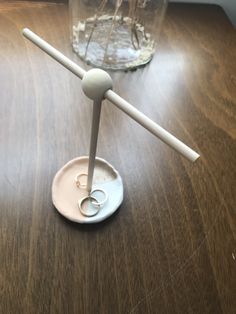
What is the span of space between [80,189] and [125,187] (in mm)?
58

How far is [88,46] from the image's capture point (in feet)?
2.10

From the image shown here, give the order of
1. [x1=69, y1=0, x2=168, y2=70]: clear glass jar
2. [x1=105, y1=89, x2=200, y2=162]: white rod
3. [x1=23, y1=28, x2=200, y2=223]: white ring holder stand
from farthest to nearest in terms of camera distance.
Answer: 1. [x1=69, y1=0, x2=168, y2=70]: clear glass jar
2. [x1=23, y1=28, x2=200, y2=223]: white ring holder stand
3. [x1=105, y1=89, x2=200, y2=162]: white rod

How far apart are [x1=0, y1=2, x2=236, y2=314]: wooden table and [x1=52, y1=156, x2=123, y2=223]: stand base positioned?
1 cm

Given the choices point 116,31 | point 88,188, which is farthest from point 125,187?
point 116,31

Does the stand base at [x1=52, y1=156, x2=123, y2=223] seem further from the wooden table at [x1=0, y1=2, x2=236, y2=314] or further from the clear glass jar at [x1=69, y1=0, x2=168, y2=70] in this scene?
the clear glass jar at [x1=69, y1=0, x2=168, y2=70]

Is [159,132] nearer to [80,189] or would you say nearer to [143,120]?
[143,120]

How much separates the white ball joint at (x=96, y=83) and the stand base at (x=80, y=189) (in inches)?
6.2

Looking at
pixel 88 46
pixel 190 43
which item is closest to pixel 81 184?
pixel 88 46

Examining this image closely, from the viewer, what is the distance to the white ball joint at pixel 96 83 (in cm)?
30

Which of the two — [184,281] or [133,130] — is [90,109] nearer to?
[133,130]

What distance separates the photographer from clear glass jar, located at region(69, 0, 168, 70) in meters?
0.63

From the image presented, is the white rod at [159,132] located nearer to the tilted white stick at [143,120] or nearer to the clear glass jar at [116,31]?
the tilted white stick at [143,120]

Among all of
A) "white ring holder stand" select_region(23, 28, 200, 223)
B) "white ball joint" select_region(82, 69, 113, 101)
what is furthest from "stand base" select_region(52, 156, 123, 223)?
"white ball joint" select_region(82, 69, 113, 101)

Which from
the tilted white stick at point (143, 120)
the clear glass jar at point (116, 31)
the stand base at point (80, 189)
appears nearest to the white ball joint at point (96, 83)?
the tilted white stick at point (143, 120)
